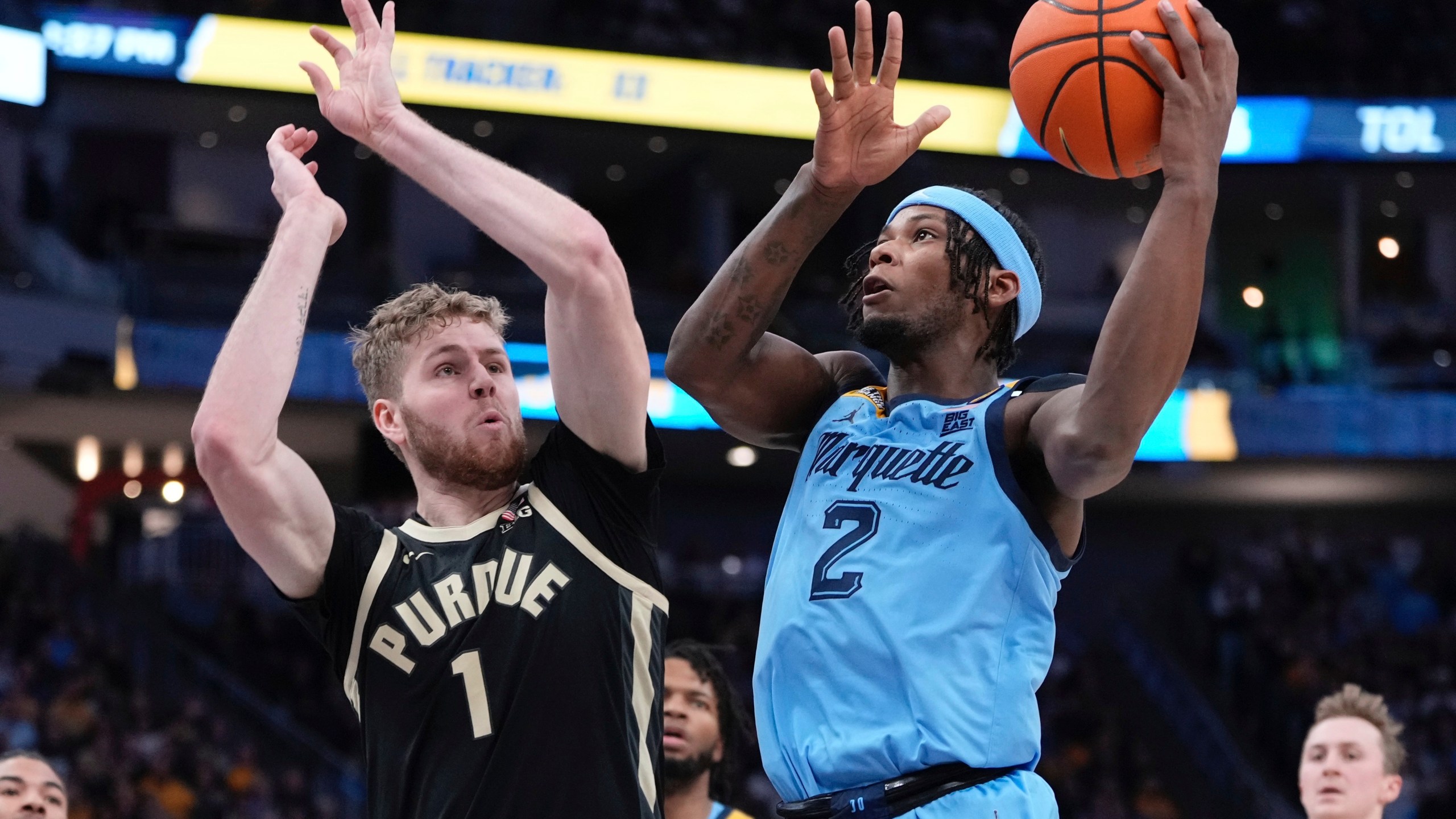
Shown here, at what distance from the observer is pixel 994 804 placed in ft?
11.0

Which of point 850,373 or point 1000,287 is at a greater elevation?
point 1000,287

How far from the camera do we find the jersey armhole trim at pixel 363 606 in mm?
3197

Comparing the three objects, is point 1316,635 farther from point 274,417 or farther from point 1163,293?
point 274,417

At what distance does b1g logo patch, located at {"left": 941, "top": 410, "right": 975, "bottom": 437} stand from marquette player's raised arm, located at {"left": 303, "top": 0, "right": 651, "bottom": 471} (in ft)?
2.74

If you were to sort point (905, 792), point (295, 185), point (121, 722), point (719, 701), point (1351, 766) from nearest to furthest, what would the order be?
point (295, 185) < point (905, 792) < point (719, 701) < point (1351, 766) < point (121, 722)

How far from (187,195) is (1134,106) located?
19.9m

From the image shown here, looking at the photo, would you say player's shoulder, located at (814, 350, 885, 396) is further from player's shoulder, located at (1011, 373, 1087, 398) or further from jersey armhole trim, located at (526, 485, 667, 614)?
jersey armhole trim, located at (526, 485, 667, 614)

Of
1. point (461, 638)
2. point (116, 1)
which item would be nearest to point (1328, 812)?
point (461, 638)

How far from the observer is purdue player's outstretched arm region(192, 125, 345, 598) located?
2984 mm

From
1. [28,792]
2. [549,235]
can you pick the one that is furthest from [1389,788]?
[28,792]

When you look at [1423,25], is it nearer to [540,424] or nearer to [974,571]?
[540,424]

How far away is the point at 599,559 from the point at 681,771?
249 cm

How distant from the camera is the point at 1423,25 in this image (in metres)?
21.7

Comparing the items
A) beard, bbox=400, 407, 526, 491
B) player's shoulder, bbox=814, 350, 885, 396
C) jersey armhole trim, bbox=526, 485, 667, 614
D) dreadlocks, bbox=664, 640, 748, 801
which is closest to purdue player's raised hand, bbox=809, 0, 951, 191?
player's shoulder, bbox=814, 350, 885, 396
